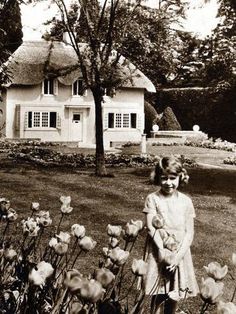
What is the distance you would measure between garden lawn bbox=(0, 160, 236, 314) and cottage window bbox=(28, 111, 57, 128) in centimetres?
1560

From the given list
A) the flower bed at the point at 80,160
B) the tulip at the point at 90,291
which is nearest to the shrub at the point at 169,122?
the flower bed at the point at 80,160

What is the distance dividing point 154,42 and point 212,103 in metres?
19.5

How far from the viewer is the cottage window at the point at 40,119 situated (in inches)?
1387

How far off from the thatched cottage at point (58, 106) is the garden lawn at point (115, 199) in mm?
15563

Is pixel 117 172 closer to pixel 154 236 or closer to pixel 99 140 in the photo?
pixel 99 140

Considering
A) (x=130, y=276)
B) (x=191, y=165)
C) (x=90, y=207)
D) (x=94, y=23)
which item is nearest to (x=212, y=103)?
(x=191, y=165)

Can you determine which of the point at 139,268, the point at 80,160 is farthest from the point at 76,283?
the point at 80,160

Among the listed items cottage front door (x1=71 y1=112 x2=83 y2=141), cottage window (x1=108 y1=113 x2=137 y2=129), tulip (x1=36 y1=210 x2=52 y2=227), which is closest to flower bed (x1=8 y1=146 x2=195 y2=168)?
cottage front door (x1=71 y1=112 x2=83 y2=141)

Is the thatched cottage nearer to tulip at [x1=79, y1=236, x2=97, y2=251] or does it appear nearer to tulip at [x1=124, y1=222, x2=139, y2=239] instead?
tulip at [x1=124, y1=222, x2=139, y2=239]

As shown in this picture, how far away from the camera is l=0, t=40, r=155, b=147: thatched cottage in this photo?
34.9 m

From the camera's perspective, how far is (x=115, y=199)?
12.5m

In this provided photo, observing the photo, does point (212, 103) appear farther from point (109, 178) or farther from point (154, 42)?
point (109, 178)

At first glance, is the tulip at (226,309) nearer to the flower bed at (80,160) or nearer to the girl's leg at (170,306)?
the girl's leg at (170,306)

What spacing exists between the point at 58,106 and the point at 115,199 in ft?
78.7
